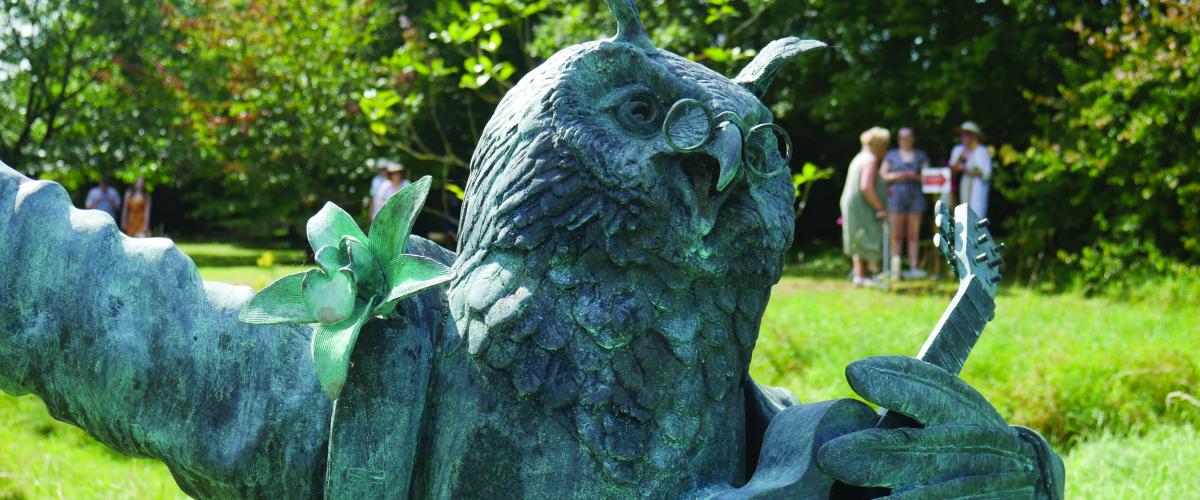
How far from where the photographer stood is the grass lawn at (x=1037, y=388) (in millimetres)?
3645

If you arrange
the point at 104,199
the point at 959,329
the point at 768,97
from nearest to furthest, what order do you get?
the point at 959,329 → the point at 768,97 → the point at 104,199

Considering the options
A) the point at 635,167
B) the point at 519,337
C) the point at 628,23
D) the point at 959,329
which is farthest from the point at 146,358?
the point at 959,329

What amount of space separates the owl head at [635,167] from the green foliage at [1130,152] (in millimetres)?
7806

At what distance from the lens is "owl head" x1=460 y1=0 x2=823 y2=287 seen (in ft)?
4.83

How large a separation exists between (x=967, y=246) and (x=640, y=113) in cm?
73

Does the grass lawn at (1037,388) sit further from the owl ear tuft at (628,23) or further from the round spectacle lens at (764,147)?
the round spectacle lens at (764,147)

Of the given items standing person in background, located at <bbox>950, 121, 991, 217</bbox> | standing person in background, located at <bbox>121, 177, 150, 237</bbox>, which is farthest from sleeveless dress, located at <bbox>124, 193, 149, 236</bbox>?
standing person in background, located at <bbox>950, 121, 991, 217</bbox>

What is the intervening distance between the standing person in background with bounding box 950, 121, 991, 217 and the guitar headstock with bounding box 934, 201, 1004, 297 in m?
7.68

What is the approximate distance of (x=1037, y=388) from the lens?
452 centimetres

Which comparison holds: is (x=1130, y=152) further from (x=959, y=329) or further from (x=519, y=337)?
(x=519, y=337)

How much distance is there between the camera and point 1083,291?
324 inches

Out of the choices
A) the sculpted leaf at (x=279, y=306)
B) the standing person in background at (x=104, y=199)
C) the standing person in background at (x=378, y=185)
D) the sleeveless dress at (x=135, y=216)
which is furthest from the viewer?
the sleeveless dress at (x=135, y=216)

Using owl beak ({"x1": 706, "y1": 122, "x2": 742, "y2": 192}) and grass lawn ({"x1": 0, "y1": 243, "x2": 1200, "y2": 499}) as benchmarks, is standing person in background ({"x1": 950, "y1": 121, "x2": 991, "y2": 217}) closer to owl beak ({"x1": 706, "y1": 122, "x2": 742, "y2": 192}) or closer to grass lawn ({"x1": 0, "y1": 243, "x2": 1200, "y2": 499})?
grass lawn ({"x1": 0, "y1": 243, "x2": 1200, "y2": 499})

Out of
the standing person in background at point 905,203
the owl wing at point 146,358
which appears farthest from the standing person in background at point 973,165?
the owl wing at point 146,358
